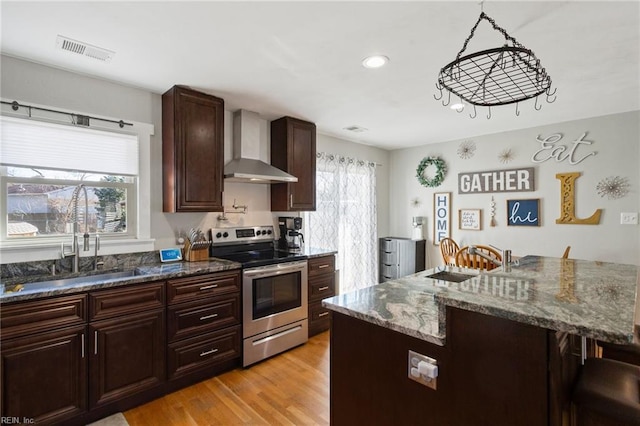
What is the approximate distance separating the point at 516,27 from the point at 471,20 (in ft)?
1.01

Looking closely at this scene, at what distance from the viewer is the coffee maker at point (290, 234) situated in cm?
374

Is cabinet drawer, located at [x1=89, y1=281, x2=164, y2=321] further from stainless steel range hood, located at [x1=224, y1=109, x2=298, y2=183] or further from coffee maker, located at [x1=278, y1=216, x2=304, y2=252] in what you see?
coffee maker, located at [x1=278, y1=216, x2=304, y2=252]

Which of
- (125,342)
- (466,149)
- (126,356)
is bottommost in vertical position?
(126,356)

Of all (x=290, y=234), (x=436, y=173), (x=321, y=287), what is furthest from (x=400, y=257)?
(x=290, y=234)

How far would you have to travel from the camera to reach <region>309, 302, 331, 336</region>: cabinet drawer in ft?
11.3

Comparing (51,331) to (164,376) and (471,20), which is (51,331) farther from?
(471,20)

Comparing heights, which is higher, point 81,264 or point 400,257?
point 81,264

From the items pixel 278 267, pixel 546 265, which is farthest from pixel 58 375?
pixel 546 265

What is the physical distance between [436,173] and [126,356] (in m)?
4.48

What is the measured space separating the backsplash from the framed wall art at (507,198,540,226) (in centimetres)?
425

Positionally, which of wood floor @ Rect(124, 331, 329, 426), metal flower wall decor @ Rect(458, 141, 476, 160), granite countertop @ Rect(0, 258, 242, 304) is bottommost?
wood floor @ Rect(124, 331, 329, 426)

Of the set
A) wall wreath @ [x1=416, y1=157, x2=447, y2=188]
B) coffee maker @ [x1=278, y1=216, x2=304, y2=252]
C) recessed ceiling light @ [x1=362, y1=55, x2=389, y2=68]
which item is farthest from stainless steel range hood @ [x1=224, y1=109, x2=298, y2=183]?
wall wreath @ [x1=416, y1=157, x2=447, y2=188]

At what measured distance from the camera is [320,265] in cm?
349

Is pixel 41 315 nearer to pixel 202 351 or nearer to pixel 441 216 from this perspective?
pixel 202 351
